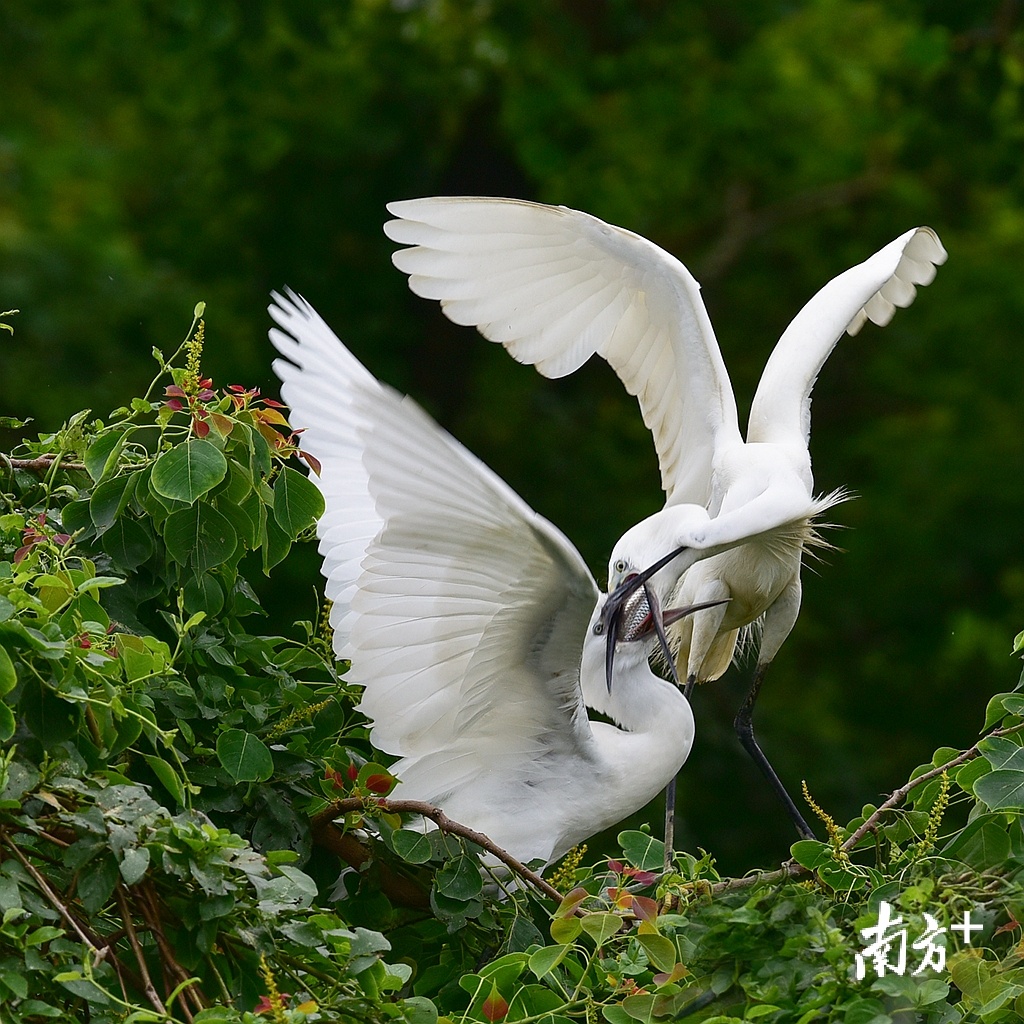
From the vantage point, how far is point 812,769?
7047 millimetres

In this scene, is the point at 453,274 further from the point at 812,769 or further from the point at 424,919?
the point at 812,769

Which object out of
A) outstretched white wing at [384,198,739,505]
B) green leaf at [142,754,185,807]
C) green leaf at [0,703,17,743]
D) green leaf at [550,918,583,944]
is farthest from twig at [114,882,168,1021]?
outstretched white wing at [384,198,739,505]

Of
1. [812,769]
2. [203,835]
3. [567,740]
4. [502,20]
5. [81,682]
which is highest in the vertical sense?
[502,20]

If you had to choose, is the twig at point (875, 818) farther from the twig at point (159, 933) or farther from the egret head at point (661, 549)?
the twig at point (159, 933)

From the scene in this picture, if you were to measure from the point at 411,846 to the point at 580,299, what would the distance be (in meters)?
1.50

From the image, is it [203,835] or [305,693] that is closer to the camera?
[203,835]

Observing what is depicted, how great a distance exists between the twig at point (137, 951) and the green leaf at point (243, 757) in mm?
340

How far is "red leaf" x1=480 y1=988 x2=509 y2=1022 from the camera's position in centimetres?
184

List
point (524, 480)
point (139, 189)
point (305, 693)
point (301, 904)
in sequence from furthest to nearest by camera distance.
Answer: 1. point (139, 189)
2. point (524, 480)
3. point (305, 693)
4. point (301, 904)

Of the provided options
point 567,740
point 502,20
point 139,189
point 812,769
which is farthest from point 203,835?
point 139,189

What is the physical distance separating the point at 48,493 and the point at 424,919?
819 millimetres

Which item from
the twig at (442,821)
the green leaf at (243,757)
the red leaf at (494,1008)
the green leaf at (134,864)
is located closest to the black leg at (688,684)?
the twig at (442,821)

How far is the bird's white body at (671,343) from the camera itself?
3023 millimetres

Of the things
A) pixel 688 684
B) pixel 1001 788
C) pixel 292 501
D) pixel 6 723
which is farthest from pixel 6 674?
pixel 688 684
